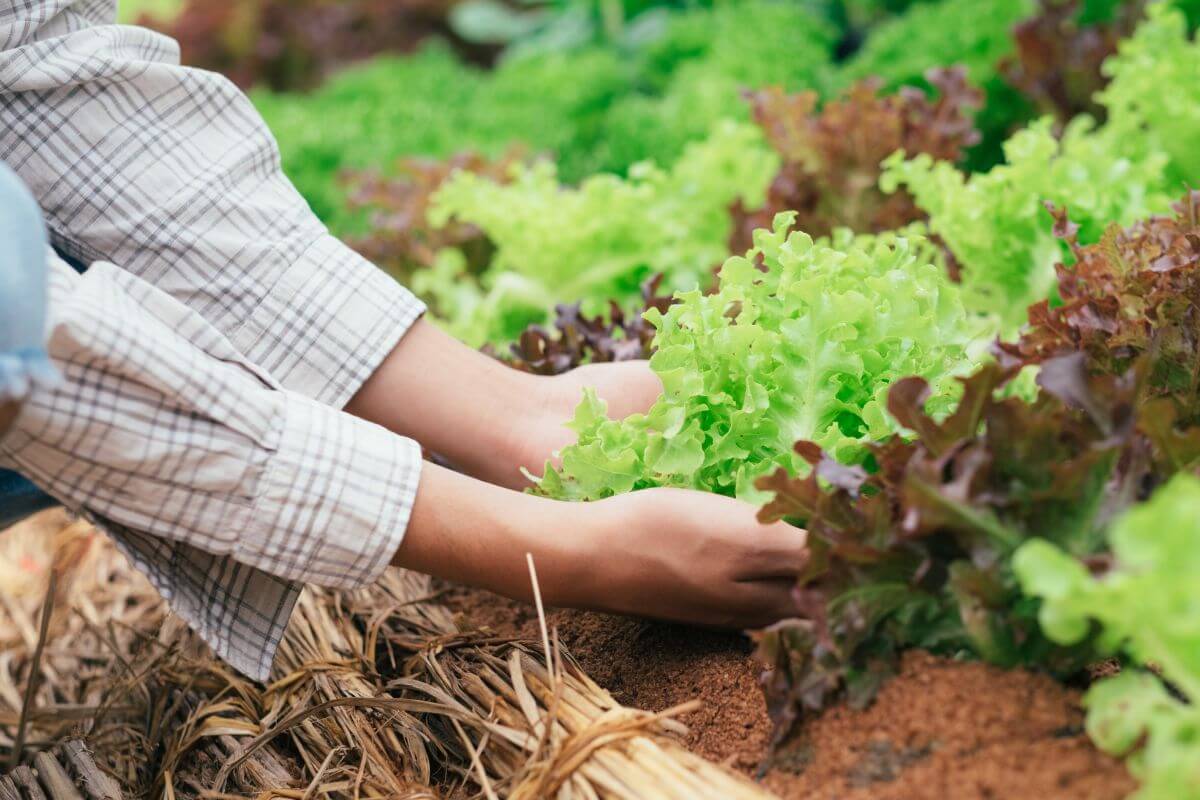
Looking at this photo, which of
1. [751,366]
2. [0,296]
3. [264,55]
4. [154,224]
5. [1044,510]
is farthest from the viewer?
[264,55]

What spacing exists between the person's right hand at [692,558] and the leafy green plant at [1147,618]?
0.37 meters

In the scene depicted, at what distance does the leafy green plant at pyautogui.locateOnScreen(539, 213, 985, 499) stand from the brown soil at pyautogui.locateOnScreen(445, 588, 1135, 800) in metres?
0.28

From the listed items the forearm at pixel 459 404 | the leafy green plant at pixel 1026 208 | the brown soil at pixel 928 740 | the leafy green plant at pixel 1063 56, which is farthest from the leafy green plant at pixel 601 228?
the brown soil at pixel 928 740

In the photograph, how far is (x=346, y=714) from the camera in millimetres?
1560

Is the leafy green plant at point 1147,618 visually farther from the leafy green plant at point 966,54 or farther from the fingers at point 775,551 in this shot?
the leafy green plant at point 966,54

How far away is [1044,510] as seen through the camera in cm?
110

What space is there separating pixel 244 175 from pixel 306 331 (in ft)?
0.88

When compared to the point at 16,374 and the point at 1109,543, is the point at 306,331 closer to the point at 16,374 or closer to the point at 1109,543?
the point at 16,374

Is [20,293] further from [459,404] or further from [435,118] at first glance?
[435,118]

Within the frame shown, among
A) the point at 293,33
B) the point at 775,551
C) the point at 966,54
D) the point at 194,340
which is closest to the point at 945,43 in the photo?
the point at 966,54

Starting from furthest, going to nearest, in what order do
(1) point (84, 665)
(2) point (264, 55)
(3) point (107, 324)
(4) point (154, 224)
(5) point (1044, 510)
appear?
(2) point (264, 55), (1) point (84, 665), (4) point (154, 224), (3) point (107, 324), (5) point (1044, 510)

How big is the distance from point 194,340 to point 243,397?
0.17 meters

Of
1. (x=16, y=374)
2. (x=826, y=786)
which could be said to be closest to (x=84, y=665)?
(x=16, y=374)

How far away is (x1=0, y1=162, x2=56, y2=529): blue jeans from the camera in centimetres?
100
